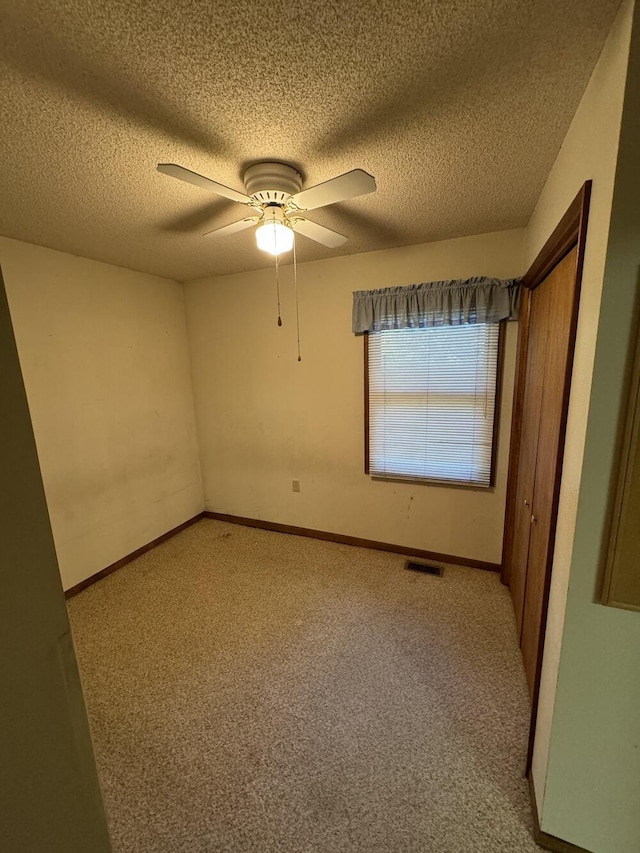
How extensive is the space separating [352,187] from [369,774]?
2.29 m

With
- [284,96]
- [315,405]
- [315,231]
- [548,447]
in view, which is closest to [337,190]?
[284,96]

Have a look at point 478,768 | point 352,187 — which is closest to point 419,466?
point 478,768

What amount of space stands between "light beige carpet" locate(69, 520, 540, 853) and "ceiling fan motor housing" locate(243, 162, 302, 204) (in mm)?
2358

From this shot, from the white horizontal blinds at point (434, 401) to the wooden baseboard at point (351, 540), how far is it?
2.11ft

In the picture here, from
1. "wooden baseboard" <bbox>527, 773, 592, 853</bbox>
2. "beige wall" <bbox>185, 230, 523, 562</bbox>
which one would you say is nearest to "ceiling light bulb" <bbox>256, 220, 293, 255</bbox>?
"beige wall" <bbox>185, 230, 523, 562</bbox>

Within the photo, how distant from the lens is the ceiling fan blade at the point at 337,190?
1222 millimetres

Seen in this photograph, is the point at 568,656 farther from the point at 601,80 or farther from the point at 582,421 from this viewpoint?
the point at 601,80

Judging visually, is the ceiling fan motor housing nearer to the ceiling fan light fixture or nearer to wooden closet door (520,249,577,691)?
the ceiling fan light fixture

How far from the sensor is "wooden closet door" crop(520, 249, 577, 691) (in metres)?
1.27

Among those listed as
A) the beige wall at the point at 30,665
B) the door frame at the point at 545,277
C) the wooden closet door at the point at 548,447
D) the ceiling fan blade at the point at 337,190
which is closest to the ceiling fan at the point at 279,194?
the ceiling fan blade at the point at 337,190

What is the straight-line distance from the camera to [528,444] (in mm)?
1950

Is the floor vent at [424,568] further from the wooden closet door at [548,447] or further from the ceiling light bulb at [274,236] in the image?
the ceiling light bulb at [274,236]

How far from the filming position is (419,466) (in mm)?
2754

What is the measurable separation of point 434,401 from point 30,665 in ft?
8.30
